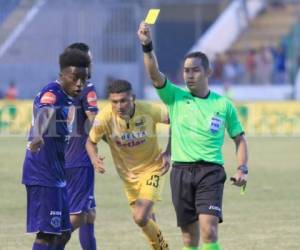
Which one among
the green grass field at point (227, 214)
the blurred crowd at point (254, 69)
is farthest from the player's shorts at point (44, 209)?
the blurred crowd at point (254, 69)

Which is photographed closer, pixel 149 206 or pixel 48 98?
pixel 48 98

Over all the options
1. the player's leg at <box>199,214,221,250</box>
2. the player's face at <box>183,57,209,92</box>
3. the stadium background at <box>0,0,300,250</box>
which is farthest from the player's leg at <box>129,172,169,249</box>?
the stadium background at <box>0,0,300,250</box>

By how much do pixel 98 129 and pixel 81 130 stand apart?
464mm

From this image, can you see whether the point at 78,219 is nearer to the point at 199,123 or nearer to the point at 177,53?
the point at 199,123

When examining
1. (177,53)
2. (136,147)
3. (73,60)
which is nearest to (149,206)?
(136,147)

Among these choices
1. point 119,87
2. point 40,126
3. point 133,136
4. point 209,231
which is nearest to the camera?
point 40,126

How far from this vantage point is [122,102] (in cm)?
961

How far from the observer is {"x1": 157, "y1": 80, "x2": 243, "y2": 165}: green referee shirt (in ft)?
29.6

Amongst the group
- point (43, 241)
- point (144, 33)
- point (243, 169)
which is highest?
point (144, 33)

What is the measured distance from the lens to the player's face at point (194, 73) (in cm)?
898

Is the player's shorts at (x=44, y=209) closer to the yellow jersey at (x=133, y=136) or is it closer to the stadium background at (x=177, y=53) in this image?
the yellow jersey at (x=133, y=136)

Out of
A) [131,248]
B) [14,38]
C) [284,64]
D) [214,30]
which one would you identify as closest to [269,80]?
[284,64]

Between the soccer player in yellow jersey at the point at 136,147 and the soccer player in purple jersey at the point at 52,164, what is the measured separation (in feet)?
4.09

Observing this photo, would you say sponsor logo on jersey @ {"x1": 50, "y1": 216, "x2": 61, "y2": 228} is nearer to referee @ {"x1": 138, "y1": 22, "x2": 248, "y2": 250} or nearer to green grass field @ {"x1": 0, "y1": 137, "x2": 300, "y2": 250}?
referee @ {"x1": 138, "y1": 22, "x2": 248, "y2": 250}
